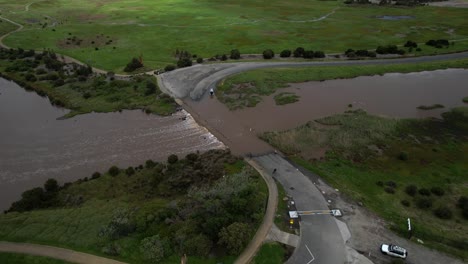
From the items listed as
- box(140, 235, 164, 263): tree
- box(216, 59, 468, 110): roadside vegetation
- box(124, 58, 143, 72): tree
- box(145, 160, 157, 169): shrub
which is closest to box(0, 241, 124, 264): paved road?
box(140, 235, 164, 263): tree

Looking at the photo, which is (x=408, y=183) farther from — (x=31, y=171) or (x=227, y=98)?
(x=31, y=171)

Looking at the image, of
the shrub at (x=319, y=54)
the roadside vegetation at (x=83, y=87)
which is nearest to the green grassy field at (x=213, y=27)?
the shrub at (x=319, y=54)

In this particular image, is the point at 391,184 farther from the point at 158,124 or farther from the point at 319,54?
the point at 319,54

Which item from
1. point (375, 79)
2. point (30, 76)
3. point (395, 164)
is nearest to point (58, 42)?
point (30, 76)

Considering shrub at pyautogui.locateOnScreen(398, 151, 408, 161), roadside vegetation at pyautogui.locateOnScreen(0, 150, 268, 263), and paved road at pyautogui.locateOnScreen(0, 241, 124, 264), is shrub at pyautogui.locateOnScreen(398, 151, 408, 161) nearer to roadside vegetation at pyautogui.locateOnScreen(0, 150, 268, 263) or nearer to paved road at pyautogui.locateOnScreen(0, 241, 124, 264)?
roadside vegetation at pyautogui.locateOnScreen(0, 150, 268, 263)

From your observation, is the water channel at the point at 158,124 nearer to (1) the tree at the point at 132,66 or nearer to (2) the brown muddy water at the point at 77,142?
(2) the brown muddy water at the point at 77,142

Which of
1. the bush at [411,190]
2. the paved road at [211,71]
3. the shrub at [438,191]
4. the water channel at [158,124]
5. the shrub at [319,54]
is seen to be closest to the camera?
the shrub at [438,191]
